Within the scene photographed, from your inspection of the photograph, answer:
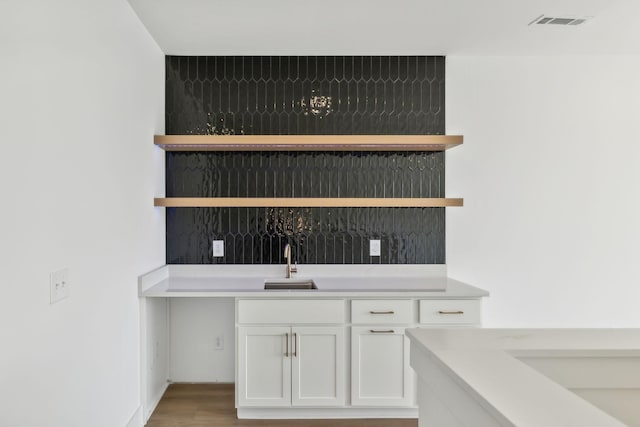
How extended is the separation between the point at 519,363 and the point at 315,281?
2.36 m

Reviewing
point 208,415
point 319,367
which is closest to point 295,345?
point 319,367

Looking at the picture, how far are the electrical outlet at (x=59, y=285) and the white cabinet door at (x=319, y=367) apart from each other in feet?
A: 4.75

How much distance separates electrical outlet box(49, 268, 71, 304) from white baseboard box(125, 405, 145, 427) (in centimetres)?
115

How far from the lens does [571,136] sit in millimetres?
3697

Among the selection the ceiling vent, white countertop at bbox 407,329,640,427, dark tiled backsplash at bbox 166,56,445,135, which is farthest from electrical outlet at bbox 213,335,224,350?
the ceiling vent

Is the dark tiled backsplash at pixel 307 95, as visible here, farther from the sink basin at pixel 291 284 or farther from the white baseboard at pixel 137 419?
the white baseboard at pixel 137 419

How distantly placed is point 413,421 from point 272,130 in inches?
84.4

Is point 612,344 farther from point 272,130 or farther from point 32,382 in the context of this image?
point 272,130

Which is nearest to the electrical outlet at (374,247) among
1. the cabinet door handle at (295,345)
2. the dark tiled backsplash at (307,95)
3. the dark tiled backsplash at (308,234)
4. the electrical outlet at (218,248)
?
the dark tiled backsplash at (308,234)

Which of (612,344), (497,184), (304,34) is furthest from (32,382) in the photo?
(497,184)

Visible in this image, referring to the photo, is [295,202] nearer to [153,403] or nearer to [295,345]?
Answer: [295,345]

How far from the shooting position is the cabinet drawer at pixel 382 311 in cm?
300

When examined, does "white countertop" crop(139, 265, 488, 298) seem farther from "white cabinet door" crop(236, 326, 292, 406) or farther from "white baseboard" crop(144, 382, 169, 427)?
"white baseboard" crop(144, 382, 169, 427)

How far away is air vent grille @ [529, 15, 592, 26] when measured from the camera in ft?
9.57
